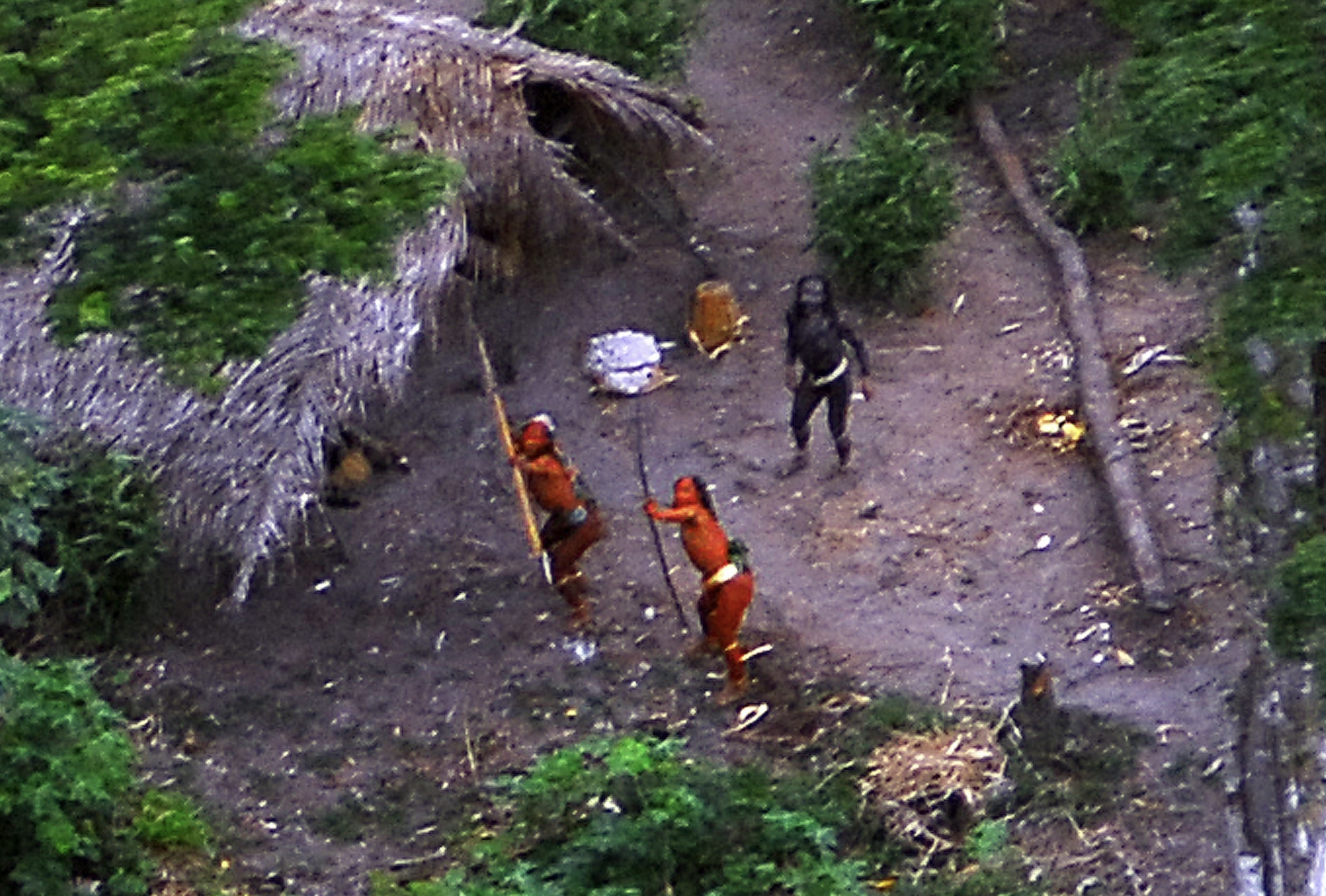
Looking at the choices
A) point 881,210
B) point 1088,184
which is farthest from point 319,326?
point 1088,184

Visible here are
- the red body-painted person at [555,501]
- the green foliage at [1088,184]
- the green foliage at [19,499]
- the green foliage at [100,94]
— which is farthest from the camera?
the green foliage at [1088,184]

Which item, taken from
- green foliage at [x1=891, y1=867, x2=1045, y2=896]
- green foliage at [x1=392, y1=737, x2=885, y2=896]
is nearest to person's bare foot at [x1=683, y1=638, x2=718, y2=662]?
green foliage at [x1=392, y1=737, x2=885, y2=896]

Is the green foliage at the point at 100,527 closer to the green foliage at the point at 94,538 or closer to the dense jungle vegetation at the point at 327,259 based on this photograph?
the green foliage at the point at 94,538

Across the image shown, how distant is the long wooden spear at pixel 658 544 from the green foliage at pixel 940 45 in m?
4.20

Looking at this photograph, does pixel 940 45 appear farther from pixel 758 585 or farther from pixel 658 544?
pixel 658 544

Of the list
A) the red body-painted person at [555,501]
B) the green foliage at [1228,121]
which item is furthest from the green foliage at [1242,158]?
the red body-painted person at [555,501]

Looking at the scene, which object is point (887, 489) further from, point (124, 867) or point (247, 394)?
point (124, 867)

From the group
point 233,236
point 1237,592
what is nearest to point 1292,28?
point 233,236

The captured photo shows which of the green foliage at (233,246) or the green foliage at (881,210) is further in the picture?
the green foliage at (881,210)

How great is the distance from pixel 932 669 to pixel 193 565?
11.2 ft

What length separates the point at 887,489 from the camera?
376 inches

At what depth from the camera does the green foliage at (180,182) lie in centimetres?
517

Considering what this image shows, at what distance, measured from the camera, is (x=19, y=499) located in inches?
228

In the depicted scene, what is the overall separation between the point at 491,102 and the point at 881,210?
270 centimetres
